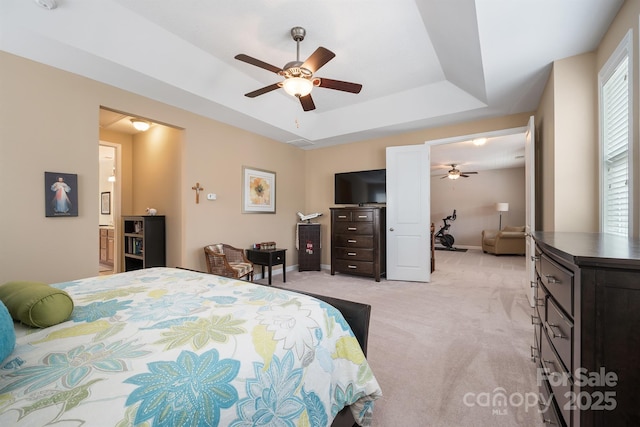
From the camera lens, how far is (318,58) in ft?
7.55

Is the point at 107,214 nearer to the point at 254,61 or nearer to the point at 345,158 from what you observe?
the point at 345,158

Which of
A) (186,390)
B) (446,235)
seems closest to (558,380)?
(186,390)

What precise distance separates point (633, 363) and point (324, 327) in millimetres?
963

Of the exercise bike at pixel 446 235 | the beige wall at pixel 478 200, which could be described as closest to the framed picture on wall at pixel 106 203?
the exercise bike at pixel 446 235

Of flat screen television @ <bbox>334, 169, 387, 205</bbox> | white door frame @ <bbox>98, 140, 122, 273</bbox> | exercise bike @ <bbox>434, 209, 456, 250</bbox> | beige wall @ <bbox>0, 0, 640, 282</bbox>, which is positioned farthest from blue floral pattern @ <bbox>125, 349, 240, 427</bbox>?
exercise bike @ <bbox>434, 209, 456, 250</bbox>

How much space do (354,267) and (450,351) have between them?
2547 mm

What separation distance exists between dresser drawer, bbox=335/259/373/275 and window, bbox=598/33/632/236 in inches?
115

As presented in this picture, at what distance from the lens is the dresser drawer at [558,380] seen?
951 mm

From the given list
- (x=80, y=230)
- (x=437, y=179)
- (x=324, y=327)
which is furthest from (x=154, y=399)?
(x=437, y=179)

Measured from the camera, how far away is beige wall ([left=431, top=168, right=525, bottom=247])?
827 centimetres

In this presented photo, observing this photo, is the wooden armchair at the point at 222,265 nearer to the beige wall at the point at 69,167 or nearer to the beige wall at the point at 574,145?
the beige wall at the point at 69,167

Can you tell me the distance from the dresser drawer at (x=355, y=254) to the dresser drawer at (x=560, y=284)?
332 centimetres

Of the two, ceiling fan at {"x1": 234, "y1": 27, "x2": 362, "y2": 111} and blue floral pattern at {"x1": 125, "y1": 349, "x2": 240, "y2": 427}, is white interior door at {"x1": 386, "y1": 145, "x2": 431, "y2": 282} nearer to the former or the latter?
ceiling fan at {"x1": 234, "y1": 27, "x2": 362, "y2": 111}

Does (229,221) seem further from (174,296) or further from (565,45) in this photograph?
(565,45)
